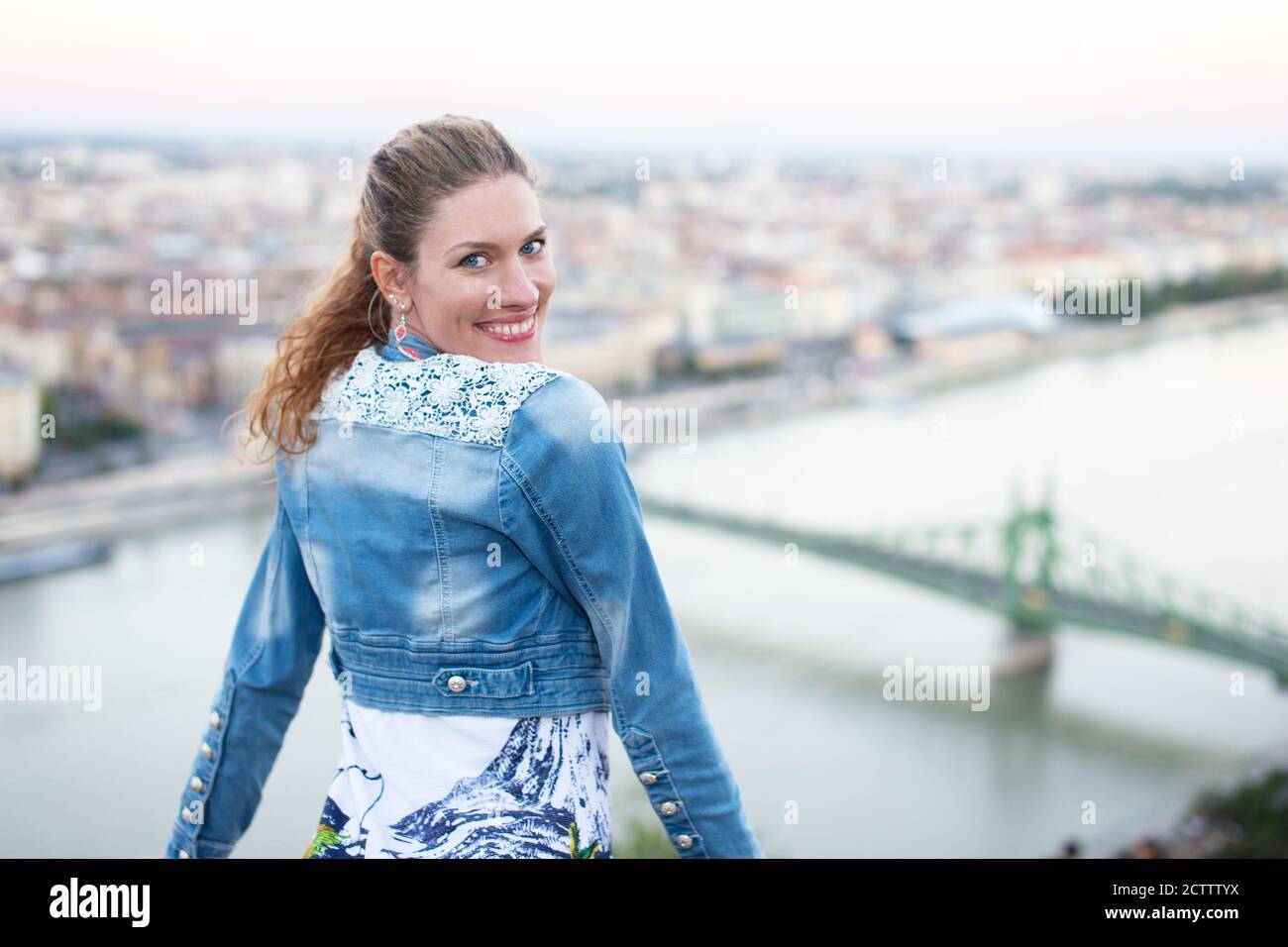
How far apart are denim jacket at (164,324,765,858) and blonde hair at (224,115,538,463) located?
0.02 metres

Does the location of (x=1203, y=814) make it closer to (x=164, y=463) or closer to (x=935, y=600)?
(x=935, y=600)

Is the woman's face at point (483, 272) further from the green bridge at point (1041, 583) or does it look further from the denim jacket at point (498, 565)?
the green bridge at point (1041, 583)

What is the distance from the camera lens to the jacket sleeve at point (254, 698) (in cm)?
48

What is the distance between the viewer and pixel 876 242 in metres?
18.1

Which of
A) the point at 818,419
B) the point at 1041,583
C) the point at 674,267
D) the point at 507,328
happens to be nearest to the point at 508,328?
the point at 507,328

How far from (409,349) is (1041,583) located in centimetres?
669

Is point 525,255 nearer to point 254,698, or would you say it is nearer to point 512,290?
point 512,290

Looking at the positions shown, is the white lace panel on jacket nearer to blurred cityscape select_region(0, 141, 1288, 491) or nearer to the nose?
the nose

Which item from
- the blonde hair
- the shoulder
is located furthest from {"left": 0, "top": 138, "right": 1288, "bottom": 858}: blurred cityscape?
the shoulder

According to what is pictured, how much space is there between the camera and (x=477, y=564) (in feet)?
1.33

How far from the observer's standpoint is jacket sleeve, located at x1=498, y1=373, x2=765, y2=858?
15.3 inches

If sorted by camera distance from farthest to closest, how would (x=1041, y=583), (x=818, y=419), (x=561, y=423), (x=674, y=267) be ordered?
(x=674, y=267) < (x=818, y=419) < (x=1041, y=583) < (x=561, y=423)
